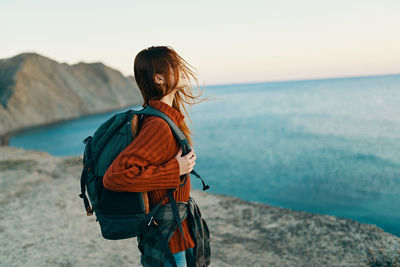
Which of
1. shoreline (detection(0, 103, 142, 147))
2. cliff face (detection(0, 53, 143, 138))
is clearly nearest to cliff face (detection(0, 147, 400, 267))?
shoreline (detection(0, 103, 142, 147))

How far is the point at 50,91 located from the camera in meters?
48.8

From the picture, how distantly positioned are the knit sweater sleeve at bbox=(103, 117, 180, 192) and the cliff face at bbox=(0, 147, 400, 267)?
10.8 ft

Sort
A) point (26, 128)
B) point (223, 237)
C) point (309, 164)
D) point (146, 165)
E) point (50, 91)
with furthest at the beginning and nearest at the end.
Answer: point (50, 91) < point (26, 128) < point (309, 164) < point (223, 237) < point (146, 165)

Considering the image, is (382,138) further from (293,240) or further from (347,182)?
(293,240)

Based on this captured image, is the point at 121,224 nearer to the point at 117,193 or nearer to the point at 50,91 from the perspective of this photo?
the point at 117,193

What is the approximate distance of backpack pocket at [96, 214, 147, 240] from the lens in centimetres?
165

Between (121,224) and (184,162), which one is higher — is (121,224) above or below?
below

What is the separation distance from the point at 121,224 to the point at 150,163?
38 centimetres

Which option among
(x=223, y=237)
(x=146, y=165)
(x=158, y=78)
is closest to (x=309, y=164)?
(x=223, y=237)

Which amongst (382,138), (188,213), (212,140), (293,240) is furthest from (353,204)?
(212,140)

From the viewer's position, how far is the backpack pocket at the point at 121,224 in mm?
1646

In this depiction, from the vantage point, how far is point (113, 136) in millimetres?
1668

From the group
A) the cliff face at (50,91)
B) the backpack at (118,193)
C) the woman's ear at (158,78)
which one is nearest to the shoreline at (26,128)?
the cliff face at (50,91)

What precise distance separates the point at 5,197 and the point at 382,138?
84.1ft
